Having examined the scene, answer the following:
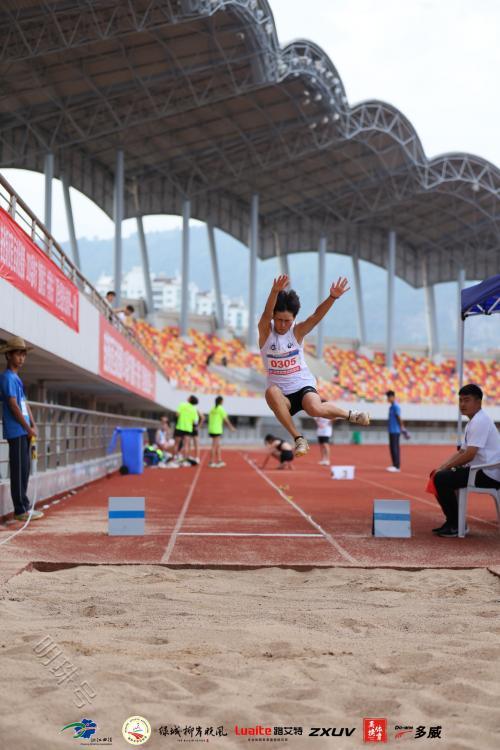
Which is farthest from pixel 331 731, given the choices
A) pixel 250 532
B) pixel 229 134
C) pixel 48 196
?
pixel 229 134

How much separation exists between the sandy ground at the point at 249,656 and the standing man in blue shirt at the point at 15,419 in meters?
3.24

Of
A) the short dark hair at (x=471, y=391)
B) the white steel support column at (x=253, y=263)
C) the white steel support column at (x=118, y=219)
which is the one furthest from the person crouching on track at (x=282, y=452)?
the white steel support column at (x=253, y=263)

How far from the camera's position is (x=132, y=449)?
22.2m

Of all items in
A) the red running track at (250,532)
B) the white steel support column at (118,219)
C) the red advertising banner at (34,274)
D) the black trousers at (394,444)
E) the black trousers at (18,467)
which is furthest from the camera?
the white steel support column at (118,219)

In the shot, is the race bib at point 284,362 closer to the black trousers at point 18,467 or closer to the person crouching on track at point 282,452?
the black trousers at point 18,467

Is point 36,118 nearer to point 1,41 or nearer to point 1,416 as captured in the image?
point 1,41

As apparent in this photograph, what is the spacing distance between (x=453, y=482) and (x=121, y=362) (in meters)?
14.3

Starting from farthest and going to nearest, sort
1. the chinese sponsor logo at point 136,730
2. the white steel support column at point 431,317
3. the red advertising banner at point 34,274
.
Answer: the white steel support column at point 431,317 → the red advertising banner at point 34,274 → the chinese sponsor logo at point 136,730

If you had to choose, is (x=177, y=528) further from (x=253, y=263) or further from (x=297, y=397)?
(x=253, y=263)

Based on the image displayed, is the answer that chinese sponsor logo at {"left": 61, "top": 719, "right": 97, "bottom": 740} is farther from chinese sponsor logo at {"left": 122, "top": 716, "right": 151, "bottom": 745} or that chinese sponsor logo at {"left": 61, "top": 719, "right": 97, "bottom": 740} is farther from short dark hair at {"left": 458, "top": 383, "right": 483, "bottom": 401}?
short dark hair at {"left": 458, "top": 383, "right": 483, "bottom": 401}

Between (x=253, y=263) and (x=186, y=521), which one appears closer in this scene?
(x=186, y=521)

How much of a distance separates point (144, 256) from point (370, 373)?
2125cm

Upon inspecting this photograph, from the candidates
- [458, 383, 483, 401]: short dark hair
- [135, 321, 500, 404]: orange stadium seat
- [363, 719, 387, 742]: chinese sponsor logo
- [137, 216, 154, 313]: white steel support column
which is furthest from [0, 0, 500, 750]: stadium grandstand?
[137, 216, 154, 313]: white steel support column

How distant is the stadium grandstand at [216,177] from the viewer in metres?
32.6
